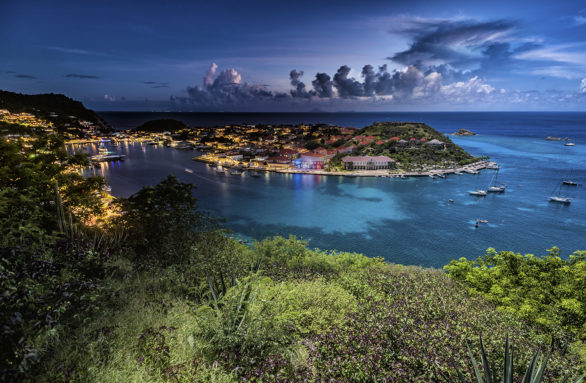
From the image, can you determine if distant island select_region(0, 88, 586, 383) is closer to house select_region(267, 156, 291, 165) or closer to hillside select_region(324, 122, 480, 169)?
house select_region(267, 156, 291, 165)

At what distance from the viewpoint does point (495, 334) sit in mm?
5996

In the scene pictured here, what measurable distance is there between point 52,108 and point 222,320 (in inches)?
4733

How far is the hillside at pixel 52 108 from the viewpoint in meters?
70.4

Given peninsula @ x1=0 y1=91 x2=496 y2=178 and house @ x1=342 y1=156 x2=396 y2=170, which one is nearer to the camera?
peninsula @ x1=0 y1=91 x2=496 y2=178

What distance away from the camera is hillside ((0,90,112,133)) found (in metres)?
70.4

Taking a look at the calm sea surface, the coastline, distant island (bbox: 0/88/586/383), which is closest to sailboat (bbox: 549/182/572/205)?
the calm sea surface

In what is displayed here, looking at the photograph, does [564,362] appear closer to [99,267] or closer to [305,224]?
[99,267]

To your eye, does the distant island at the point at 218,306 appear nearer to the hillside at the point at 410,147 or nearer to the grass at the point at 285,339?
the grass at the point at 285,339

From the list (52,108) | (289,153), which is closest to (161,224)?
(289,153)

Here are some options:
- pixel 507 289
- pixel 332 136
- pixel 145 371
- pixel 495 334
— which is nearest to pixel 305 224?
pixel 507 289

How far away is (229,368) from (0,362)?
9.26 feet

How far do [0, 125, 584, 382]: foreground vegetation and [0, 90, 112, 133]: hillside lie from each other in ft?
255

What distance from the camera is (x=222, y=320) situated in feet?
16.5

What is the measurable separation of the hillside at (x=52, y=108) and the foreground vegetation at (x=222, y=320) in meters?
77.6
